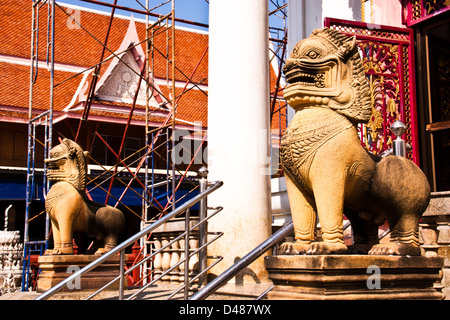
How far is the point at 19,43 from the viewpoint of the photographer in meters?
17.1

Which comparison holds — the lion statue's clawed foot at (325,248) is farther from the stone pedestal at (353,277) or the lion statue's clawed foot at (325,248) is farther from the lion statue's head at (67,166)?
the lion statue's head at (67,166)

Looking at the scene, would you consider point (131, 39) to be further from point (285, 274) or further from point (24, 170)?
point (285, 274)

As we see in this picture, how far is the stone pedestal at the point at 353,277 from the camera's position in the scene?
10.2 ft

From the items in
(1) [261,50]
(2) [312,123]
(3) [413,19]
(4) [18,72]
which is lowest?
(2) [312,123]

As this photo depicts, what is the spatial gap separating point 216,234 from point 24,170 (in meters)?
9.80

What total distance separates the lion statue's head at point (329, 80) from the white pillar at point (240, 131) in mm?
2107

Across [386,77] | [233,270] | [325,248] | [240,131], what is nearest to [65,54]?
[386,77]

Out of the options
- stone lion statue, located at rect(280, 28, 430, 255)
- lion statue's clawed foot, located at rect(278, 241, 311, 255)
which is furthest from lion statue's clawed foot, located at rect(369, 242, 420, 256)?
lion statue's clawed foot, located at rect(278, 241, 311, 255)

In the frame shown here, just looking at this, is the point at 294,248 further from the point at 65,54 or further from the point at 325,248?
the point at 65,54

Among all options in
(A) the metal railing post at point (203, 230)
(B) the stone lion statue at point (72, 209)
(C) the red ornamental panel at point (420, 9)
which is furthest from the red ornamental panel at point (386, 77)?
(B) the stone lion statue at point (72, 209)

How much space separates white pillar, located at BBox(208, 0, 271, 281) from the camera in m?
5.45

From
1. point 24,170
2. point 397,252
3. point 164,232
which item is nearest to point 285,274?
point 397,252

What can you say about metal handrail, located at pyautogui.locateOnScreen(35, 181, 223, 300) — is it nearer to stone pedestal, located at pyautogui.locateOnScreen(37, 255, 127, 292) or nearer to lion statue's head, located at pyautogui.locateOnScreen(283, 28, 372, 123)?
stone pedestal, located at pyautogui.locateOnScreen(37, 255, 127, 292)

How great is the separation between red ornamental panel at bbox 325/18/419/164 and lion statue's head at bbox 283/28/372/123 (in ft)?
11.4
